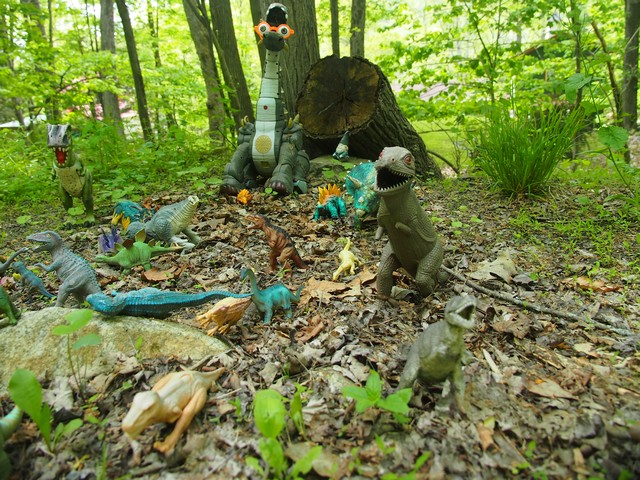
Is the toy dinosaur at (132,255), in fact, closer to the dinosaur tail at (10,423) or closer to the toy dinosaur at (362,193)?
the dinosaur tail at (10,423)

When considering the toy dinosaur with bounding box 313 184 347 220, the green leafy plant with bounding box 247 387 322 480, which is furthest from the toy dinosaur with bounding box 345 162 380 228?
the green leafy plant with bounding box 247 387 322 480

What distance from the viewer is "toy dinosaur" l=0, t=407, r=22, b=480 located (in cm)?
140

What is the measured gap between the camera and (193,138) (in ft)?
20.6

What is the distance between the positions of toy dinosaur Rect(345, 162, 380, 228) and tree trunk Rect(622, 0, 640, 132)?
11.5 ft

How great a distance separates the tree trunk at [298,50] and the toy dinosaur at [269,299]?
387 cm

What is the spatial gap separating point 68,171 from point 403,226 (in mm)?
3257

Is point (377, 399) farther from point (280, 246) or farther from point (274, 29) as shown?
point (274, 29)

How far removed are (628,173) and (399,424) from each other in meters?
3.68

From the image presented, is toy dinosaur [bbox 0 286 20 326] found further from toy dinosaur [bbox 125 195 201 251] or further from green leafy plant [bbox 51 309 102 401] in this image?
toy dinosaur [bbox 125 195 201 251]

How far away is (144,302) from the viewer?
211 centimetres

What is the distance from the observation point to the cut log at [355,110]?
16.3ft

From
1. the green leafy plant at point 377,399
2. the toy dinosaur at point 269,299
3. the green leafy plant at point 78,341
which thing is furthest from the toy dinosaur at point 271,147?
the green leafy plant at point 377,399

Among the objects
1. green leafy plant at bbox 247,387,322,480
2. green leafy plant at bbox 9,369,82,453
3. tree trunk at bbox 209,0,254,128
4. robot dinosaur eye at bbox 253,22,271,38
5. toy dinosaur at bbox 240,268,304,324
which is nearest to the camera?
green leafy plant at bbox 247,387,322,480

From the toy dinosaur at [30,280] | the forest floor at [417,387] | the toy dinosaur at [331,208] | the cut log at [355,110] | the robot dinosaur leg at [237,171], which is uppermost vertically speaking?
the cut log at [355,110]
